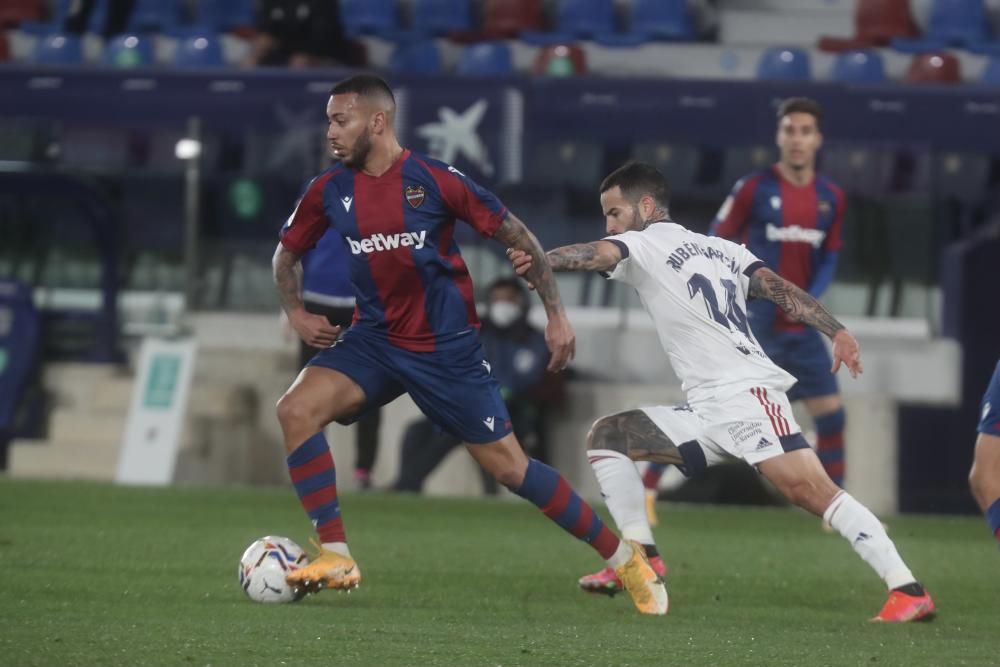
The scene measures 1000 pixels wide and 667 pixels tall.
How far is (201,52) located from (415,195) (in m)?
8.80

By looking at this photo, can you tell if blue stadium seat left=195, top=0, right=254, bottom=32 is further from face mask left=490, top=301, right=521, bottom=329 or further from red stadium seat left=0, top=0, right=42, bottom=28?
face mask left=490, top=301, right=521, bottom=329

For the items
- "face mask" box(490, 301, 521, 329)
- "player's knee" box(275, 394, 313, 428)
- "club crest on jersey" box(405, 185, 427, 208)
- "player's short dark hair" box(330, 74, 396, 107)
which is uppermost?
"player's short dark hair" box(330, 74, 396, 107)

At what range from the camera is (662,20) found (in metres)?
15.4

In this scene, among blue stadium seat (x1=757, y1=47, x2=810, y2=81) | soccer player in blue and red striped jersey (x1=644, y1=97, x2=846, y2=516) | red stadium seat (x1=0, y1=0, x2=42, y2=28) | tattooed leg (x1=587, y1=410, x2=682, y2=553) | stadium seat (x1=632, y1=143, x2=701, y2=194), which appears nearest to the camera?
tattooed leg (x1=587, y1=410, x2=682, y2=553)

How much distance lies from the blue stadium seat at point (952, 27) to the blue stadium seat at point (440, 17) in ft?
11.2

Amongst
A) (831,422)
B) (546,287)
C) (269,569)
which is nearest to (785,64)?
(831,422)

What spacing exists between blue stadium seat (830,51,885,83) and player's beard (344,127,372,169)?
334 inches

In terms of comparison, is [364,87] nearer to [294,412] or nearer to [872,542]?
[294,412]

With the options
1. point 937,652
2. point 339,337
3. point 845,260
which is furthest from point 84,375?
point 937,652

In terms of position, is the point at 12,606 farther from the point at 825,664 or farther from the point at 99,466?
the point at 99,466

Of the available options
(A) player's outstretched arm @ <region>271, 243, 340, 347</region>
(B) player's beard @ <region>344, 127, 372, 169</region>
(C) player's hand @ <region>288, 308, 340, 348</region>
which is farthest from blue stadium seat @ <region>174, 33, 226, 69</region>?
(B) player's beard @ <region>344, 127, 372, 169</region>

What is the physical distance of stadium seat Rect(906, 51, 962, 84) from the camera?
46.4 ft

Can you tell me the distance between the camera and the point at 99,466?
13.2 m

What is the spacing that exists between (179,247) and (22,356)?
1.39 m
